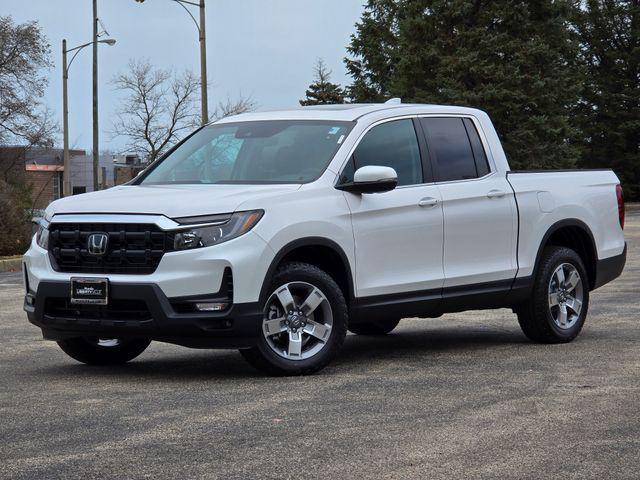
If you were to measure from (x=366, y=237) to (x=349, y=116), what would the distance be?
1.06 metres

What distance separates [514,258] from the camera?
34.5 feet

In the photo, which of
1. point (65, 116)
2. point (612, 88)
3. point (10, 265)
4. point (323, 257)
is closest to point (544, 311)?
point (323, 257)

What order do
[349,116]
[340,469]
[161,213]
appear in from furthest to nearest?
1. [349,116]
2. [161,213]
3. [340,469]

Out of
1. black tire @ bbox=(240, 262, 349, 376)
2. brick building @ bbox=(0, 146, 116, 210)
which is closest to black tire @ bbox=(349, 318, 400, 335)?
black tire @ bbox=(240, 262, 349, 376)

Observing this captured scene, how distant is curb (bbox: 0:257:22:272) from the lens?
81.0ft

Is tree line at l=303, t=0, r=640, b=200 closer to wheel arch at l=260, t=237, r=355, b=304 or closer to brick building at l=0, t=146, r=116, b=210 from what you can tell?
brick building at l=0, t=146, r=116, b=210

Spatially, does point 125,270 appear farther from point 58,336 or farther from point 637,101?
point 637,101

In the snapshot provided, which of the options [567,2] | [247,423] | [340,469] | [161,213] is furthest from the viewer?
[567,2]

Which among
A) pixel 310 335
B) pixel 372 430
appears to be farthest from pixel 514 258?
pixel 372 430

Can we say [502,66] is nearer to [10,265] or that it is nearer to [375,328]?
[10,265]

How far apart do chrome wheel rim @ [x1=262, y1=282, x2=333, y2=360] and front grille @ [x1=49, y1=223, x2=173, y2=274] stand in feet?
2.74

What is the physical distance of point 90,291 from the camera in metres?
8.55

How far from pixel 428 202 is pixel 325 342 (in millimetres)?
1486

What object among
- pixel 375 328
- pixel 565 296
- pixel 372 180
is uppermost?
pixel 372 180
